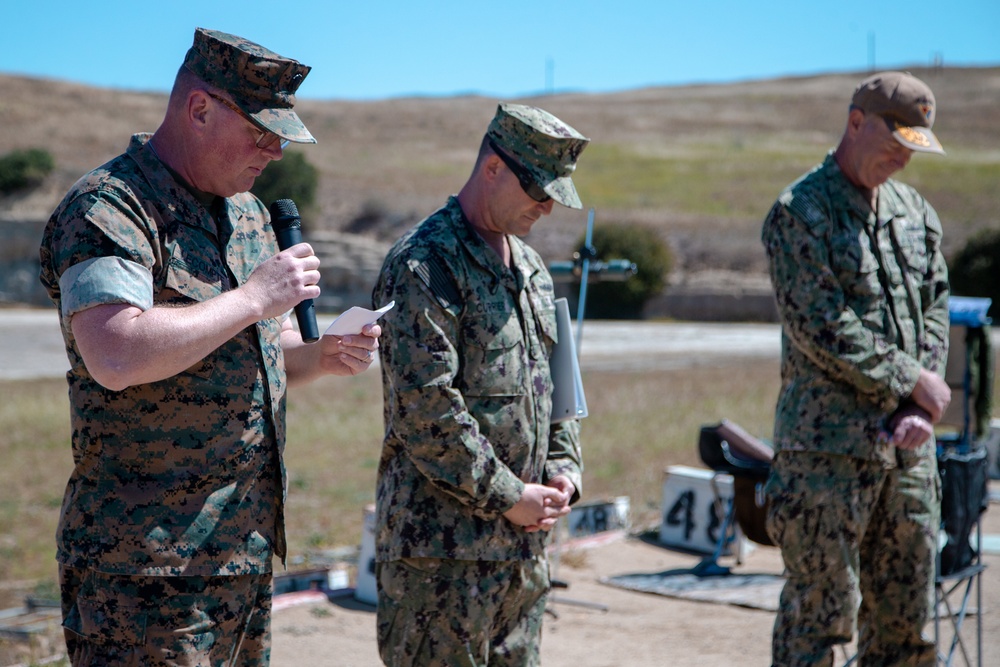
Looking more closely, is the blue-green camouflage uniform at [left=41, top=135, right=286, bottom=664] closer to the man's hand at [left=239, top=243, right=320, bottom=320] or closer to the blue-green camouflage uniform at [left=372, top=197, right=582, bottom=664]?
the man's hand at [left=239, top=243, right=320, bottom=320]

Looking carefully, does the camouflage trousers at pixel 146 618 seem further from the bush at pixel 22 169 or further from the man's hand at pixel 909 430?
the bush at pixel 22 169

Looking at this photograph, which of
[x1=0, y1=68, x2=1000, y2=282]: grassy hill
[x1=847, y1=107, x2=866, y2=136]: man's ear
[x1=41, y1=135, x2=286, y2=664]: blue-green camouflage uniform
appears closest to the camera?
[x1=41, y1=135, x2=286, y2=664]: blue-green camouflage uniform

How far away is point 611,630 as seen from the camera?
5789mm

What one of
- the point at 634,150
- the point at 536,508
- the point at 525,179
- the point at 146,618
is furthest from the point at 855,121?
the point at 634,150

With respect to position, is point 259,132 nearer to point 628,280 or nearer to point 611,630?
point 611,630

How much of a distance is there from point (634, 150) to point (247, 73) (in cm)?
5806

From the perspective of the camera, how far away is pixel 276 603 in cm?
588

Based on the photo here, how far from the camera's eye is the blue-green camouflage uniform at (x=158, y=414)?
2271 millimetres

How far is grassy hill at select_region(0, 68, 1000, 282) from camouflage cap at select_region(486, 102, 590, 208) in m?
30.8

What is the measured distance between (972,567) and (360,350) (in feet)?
9.52

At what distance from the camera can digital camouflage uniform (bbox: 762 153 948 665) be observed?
3648 mm

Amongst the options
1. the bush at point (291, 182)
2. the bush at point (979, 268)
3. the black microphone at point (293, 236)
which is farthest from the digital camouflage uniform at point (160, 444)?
the bush at point (291, 182)

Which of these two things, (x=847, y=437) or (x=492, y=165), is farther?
(x=847, y=437)

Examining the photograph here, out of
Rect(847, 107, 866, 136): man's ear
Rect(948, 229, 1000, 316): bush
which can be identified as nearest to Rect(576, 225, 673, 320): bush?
Rect(948, 229, 1000, 316): bush
